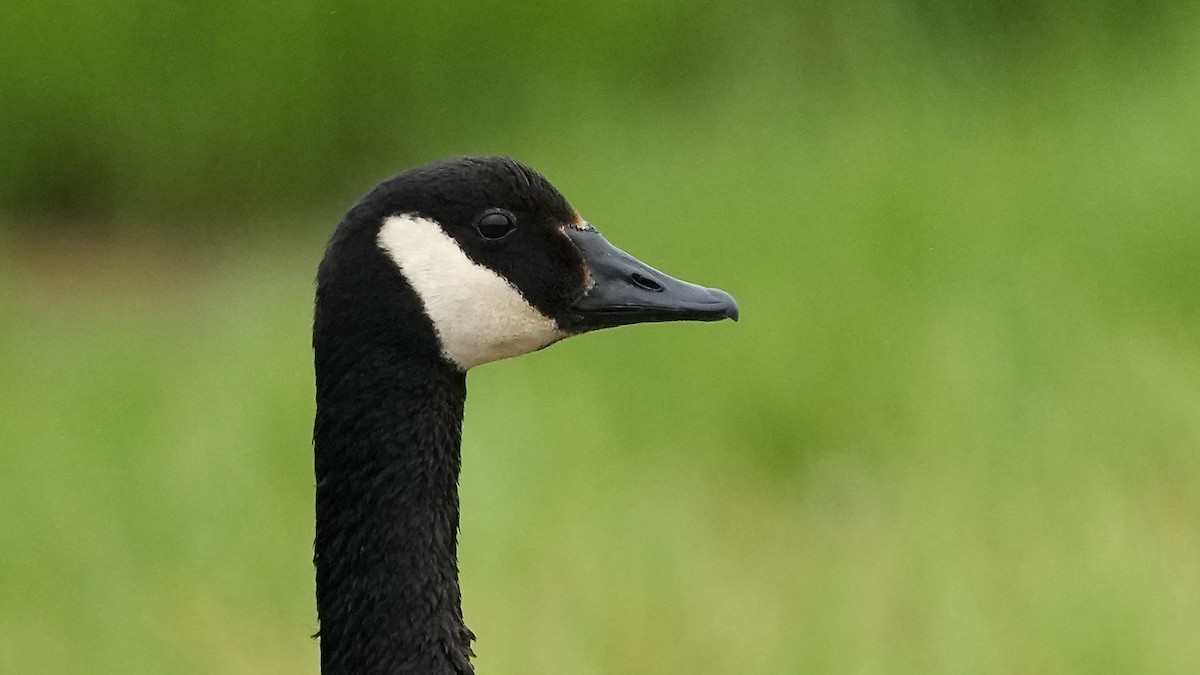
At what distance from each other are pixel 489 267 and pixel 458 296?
87 millimetres

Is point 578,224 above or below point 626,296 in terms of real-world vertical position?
above

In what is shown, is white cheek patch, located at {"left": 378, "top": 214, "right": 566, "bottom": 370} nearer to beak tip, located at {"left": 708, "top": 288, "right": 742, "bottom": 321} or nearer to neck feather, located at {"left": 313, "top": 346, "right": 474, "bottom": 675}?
neck feather, located at {"left": 313, "top": 346, "right": 474, "bottom": 675}

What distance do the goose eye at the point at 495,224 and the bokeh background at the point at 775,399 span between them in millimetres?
2378

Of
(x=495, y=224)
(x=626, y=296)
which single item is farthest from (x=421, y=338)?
(x=626, y=296)

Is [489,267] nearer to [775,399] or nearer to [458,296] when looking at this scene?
[458,296]

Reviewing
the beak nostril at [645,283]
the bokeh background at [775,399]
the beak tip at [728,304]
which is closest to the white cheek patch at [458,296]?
the beak nostril at [645,283]

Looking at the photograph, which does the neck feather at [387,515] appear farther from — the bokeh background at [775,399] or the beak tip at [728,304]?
the bokeh background at [775,399]

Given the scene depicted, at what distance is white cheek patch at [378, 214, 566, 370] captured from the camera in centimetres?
255

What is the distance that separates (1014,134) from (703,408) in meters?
2.16

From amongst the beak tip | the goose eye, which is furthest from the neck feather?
the beak tip

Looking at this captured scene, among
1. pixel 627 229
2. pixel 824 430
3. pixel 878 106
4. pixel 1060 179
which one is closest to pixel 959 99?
pixel 878 106

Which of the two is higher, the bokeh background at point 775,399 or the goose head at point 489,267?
the bokeh background at point 775,399

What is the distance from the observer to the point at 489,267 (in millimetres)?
2646

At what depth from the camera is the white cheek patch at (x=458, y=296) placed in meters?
2.55
